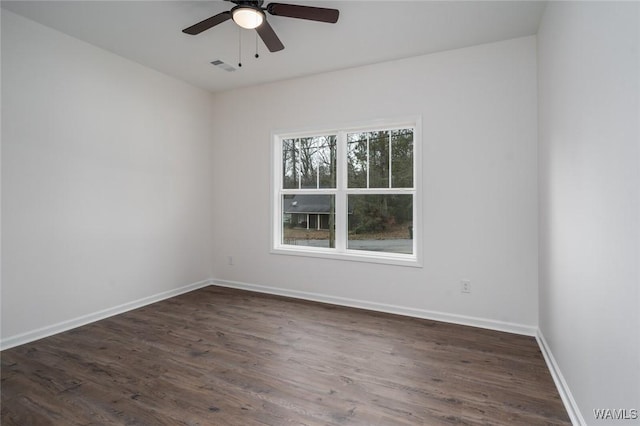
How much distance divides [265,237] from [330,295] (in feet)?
3.84

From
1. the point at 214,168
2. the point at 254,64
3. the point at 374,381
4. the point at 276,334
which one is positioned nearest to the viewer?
the point at 374,381

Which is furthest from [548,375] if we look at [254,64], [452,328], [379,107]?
[254,64]

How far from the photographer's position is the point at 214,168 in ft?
16.0

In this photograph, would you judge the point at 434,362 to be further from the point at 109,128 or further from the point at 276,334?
the point at 109,128

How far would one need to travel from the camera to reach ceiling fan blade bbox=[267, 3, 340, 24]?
229cm

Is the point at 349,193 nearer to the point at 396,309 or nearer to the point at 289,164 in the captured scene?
the point at 289,164

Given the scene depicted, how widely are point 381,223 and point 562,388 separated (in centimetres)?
219

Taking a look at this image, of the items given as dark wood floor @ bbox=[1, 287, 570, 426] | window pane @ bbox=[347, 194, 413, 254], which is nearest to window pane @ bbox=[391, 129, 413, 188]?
window pane @ bbox=[347, 194, 413, 254]

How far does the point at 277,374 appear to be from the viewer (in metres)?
2.37

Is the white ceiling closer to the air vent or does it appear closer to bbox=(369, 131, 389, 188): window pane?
the air vent

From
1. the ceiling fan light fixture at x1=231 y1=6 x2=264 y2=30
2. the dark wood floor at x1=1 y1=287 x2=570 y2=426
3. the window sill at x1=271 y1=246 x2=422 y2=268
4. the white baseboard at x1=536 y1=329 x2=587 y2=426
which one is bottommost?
the dark wood floor at x1=1 y1=287 x2=570 y2=426

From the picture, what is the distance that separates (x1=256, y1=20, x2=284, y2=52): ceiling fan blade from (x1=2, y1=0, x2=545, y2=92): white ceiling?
259mm

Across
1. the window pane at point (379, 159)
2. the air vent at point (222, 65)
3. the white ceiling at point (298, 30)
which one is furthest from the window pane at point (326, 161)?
the air vent at point (222, 65)

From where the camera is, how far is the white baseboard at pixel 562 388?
70.7 inches
